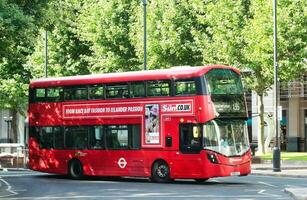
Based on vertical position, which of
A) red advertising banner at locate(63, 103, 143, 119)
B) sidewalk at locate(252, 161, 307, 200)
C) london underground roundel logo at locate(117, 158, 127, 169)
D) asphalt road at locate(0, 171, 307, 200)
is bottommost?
sidewalk at locate(252, 161, 307, 200)

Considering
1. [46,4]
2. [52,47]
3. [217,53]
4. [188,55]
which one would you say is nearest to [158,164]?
[46,4]

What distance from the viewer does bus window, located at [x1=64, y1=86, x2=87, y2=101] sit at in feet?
102

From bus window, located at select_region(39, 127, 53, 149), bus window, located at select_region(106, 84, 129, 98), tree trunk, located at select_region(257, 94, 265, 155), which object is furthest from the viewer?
tree trunk, located at select_region(257, 94, 265, 155)

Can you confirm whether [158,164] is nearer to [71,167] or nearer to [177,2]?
[71,167]

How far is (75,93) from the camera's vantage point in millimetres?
31375

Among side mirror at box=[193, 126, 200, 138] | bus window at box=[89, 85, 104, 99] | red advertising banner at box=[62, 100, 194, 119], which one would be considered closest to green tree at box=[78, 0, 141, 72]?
red advertising banner at box=[62, 100, 194, 119]

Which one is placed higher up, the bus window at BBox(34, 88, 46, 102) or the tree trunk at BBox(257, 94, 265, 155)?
the bus window at BBox(34, 88, 46, 102)

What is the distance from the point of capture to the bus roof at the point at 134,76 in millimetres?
27308

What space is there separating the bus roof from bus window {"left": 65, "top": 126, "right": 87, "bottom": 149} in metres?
1.78

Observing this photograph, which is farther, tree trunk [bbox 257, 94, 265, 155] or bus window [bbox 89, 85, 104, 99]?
tree trunk [bbox 257, 94, 265, 155]

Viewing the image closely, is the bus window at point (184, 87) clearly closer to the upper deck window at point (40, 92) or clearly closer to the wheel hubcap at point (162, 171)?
the wheel hubcap at point (162, 171)

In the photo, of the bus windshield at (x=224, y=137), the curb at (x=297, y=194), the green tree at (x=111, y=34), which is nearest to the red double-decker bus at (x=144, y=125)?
the bus windshield at (x=224, y=137)

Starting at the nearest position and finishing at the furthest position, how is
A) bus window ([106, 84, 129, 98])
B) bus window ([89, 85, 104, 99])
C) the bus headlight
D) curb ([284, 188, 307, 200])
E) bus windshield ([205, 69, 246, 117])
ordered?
curb ([284, 188, 307, 200])
the bus headlight
bus windshield ([205, 69, 246, 117])
bus window ([106, 84, 129, 98])
bus window ([89, 85, 104, 99])

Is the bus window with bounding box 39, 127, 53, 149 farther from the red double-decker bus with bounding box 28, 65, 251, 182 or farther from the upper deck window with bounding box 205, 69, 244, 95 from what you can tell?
the upper deck window with bounding box 205, 69, 244, 95
